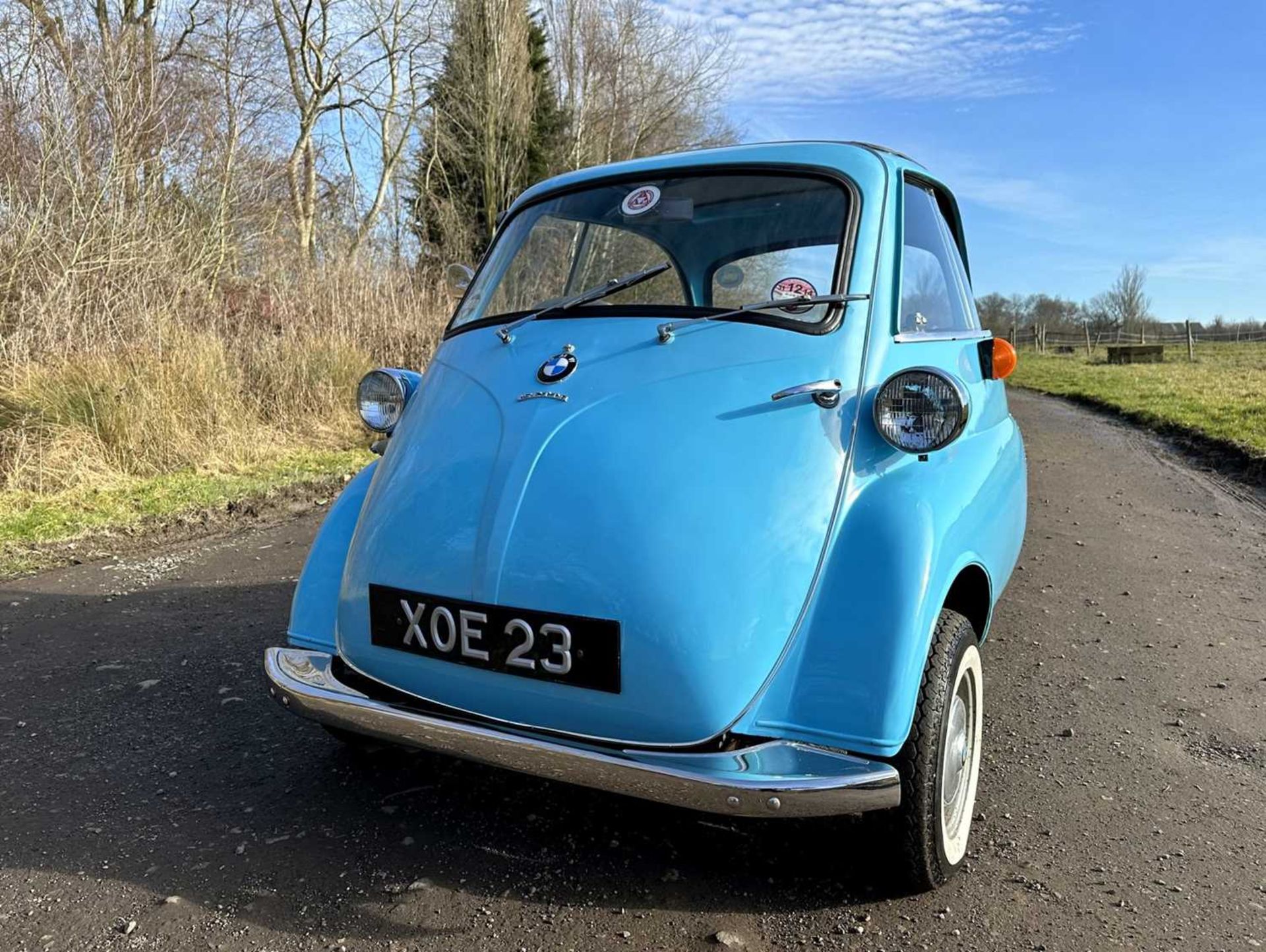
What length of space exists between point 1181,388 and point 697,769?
17.2m

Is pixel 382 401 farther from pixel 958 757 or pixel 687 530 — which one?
pixel 958 757

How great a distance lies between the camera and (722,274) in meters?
2.88

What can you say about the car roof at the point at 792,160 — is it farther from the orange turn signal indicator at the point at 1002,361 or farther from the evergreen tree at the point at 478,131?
the evergreen tree at the point at 478,131

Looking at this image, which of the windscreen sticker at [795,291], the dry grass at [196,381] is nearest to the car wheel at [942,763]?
the windscreen sticker at [795,291]

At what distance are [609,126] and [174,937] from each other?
94.0ft

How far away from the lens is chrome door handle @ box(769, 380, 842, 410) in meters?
2.16

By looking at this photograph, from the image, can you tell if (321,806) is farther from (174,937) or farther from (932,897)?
(932,897)

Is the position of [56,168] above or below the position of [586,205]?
above

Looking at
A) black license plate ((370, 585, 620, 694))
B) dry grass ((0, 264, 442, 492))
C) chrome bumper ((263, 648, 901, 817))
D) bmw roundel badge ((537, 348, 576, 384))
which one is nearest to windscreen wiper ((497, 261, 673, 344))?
bmw roundel badge ((537, 348, 576, 384))

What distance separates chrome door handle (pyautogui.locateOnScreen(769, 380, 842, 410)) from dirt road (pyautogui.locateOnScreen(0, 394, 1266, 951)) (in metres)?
1.03

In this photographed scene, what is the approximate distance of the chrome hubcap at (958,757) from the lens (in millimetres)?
2211

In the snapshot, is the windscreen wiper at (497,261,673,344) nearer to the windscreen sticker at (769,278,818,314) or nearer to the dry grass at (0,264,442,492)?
the windscreen sticker at (769,278,818,314)

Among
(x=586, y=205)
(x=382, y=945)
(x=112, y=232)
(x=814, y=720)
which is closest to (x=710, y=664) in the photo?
(x=814, y=720)

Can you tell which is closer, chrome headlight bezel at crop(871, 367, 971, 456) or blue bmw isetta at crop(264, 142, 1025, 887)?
blue bmw isetta at crop(264, 142, 1025, 887)
